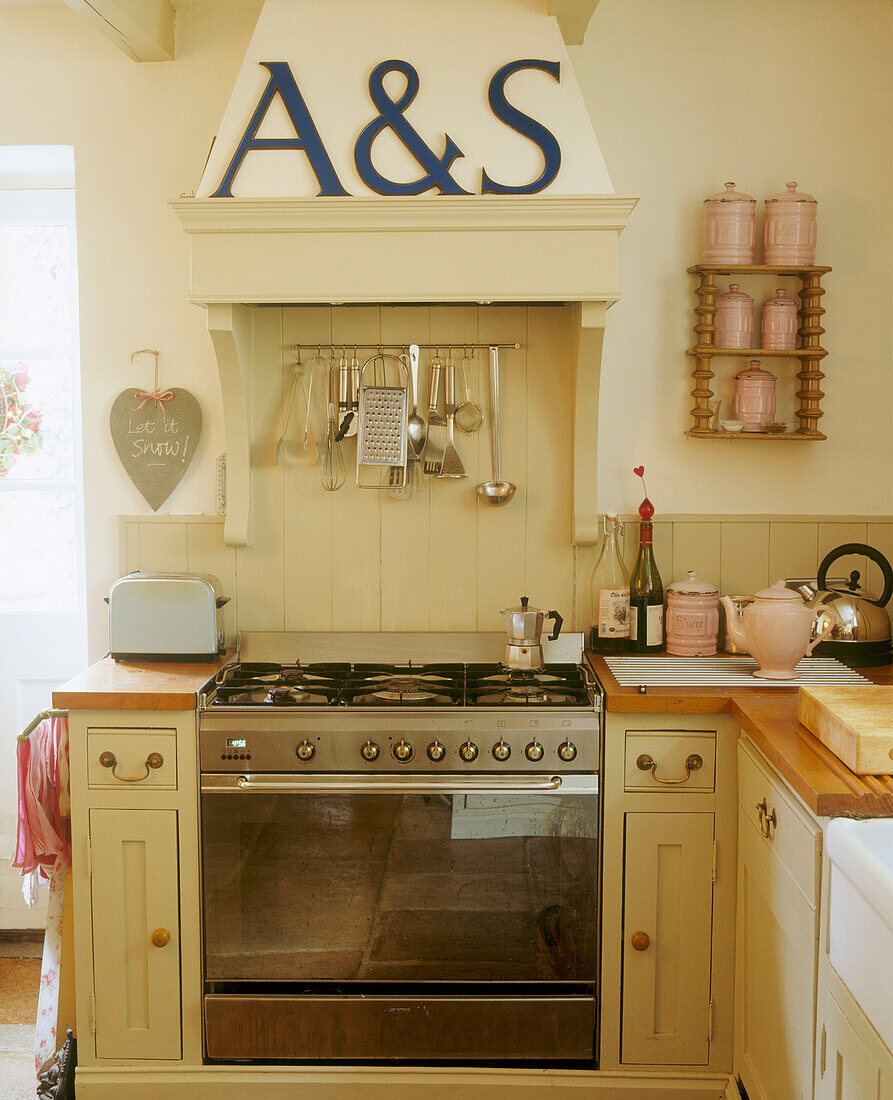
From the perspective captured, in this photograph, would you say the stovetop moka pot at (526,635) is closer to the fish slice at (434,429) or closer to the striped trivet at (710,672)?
the striped trivet at (710,672)

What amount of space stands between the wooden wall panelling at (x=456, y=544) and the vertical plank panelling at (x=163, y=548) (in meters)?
0.65

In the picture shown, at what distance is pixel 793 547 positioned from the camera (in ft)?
8.27

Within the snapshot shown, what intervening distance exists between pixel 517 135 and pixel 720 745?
139cm

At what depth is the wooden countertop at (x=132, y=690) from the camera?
2053 millimetres

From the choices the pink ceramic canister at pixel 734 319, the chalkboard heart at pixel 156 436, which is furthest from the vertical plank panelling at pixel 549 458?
the chalkboard heart at pixel 156 436

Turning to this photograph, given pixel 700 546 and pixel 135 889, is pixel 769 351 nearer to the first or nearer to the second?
pixel 700 546

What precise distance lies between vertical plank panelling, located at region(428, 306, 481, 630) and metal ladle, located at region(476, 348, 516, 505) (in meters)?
0.04

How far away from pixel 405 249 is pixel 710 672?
1164 mm

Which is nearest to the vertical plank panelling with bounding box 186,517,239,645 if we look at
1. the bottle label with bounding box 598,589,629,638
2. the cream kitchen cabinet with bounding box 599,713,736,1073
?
the bottle label with bounding box 598,589,629,638

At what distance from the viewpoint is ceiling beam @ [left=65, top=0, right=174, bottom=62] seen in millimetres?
2160

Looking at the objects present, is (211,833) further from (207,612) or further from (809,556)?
(809,556)

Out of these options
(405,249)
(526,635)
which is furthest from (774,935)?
(405,249)

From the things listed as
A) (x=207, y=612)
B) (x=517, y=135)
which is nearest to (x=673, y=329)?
(x=517, y=135)

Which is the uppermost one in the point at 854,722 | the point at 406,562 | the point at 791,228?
the point at 791,228
